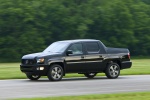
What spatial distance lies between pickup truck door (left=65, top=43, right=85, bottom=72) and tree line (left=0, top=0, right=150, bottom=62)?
41895 millimetres

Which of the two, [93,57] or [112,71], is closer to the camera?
[93,57]

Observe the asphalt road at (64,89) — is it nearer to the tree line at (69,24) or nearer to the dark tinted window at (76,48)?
the dark tinted window at (76,48)

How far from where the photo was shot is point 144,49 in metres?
73.1

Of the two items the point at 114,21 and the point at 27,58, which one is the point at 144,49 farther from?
the point at 27,58

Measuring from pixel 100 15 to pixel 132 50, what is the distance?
24.1 ft

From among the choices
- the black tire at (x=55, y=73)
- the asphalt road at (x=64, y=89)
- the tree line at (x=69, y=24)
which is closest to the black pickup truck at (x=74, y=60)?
the black tire at (x=55, y=73)

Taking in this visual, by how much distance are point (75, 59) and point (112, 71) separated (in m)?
2.04

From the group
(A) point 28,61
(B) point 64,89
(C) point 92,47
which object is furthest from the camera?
(C) point 92,47

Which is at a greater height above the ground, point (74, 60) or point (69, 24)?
point (69, 24)

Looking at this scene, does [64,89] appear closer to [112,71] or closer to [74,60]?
[74,60]

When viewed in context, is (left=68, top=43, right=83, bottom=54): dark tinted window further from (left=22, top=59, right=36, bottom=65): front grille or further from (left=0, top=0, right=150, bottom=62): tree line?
(left=0, top=0, right=150, bottom=62): tree line

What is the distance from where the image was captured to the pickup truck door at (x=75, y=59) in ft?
69.0

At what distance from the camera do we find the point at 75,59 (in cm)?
2117

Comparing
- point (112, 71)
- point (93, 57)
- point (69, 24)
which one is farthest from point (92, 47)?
point (69, 24)
